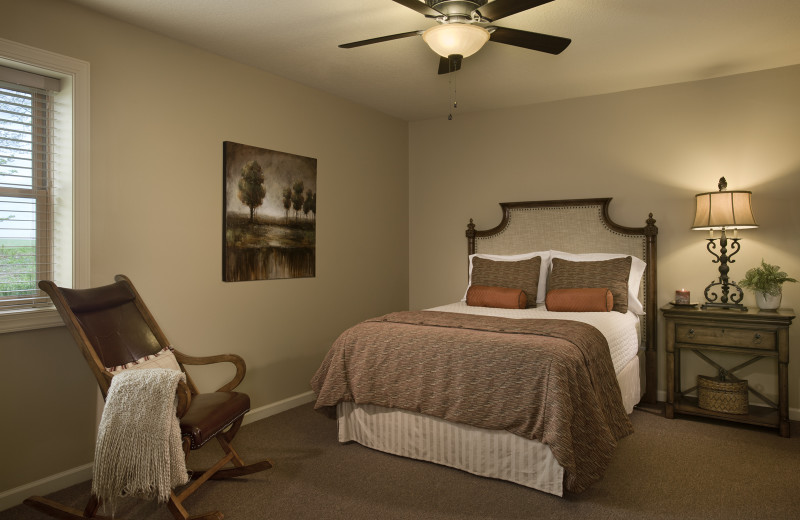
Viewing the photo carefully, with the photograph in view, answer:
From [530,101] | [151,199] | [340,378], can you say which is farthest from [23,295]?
[530,101]

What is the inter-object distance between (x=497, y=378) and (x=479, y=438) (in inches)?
14.6

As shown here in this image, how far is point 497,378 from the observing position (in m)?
2.63

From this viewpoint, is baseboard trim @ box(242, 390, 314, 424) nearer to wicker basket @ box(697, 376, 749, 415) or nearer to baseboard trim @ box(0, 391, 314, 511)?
baseboard trim @ box(0, 391, 314, 511)

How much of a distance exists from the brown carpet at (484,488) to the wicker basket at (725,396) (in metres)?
0.26

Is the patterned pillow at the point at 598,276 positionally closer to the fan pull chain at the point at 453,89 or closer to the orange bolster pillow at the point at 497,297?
the orange bolster pillow at the point at 497,297

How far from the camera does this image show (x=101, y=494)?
2.23m

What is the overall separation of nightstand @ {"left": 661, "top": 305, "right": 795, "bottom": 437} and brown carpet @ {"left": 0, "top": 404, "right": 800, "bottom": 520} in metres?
0.24

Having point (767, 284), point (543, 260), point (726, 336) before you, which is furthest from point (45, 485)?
point (767, 284)

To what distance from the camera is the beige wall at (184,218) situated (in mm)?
2697

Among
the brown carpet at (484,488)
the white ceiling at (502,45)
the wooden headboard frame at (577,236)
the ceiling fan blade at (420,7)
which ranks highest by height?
the white ceiling at (502,45)

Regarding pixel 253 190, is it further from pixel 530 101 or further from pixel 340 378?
pixel 530 101

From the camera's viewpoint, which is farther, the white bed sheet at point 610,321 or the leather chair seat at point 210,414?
the white bed sheet at point 610,321

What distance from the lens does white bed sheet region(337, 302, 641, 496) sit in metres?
2.62

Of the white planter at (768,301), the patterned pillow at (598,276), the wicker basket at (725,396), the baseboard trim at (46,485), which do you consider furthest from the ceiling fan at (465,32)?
the baseboard trim at (46,485)
